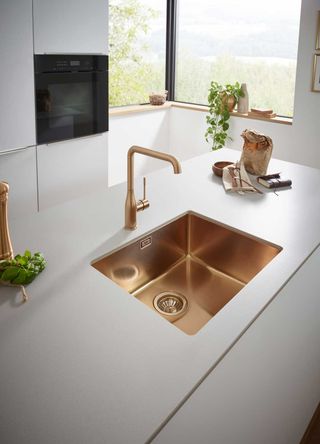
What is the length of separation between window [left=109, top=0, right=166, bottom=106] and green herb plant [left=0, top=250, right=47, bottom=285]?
320cm

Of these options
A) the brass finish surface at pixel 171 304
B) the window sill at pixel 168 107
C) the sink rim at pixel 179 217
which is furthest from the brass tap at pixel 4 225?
the window sill at pixel 168 107

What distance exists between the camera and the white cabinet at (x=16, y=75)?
2305 millimetres

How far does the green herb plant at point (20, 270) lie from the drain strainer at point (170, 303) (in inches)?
18.2

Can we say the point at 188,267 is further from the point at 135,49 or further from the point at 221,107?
the point at 135,49

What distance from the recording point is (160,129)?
4.47 meters

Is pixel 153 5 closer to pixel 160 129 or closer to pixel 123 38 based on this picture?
pixel 123 38

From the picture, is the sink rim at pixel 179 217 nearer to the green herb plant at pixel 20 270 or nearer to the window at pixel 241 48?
the green herb plant at pixel 20 270

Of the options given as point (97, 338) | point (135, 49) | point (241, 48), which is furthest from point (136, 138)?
point (97, 338)

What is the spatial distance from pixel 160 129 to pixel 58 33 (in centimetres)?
203

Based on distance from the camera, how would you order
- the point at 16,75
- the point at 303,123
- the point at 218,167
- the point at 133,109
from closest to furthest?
the point at 218,167, the point at 16,75, the point at 303,123, the point at 133,109

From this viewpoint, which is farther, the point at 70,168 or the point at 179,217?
the point at 70,168

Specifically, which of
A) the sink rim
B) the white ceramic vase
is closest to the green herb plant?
the sink rim

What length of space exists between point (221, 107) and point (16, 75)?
6.73 ft

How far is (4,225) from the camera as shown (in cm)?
109
